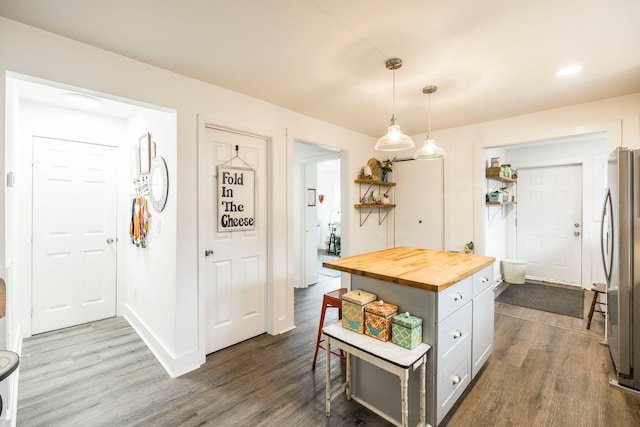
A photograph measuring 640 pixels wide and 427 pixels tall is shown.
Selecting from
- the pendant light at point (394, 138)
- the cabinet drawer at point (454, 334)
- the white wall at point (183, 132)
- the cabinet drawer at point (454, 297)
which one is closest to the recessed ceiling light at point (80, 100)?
the white wall at point (183, 132)

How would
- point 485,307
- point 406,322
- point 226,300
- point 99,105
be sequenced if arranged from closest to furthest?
1. point 406,322
2. point 485,307
3. point 226,300
4. point 99,105

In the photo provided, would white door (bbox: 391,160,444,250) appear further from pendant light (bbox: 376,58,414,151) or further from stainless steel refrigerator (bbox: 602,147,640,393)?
pendant light (bbox: 376,58,414,151)

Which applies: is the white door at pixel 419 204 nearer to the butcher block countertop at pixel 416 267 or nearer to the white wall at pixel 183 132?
the white wall at pixel 183 132

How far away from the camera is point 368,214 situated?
421 centimetres

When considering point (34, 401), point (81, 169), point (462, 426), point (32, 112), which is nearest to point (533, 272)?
point (462, 426)

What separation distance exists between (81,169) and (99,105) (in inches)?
32.3

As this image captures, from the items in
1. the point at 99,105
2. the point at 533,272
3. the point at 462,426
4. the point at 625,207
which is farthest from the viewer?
the point at 533,272

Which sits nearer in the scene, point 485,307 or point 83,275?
point 485,307

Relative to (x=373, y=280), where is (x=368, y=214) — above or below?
above

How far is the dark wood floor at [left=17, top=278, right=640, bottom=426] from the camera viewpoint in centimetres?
180

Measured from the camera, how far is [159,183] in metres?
2.57

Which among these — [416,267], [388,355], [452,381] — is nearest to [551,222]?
[416,267]

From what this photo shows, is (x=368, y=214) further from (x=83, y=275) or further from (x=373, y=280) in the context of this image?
(x=83, y=275)

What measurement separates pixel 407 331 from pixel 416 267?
540mm
